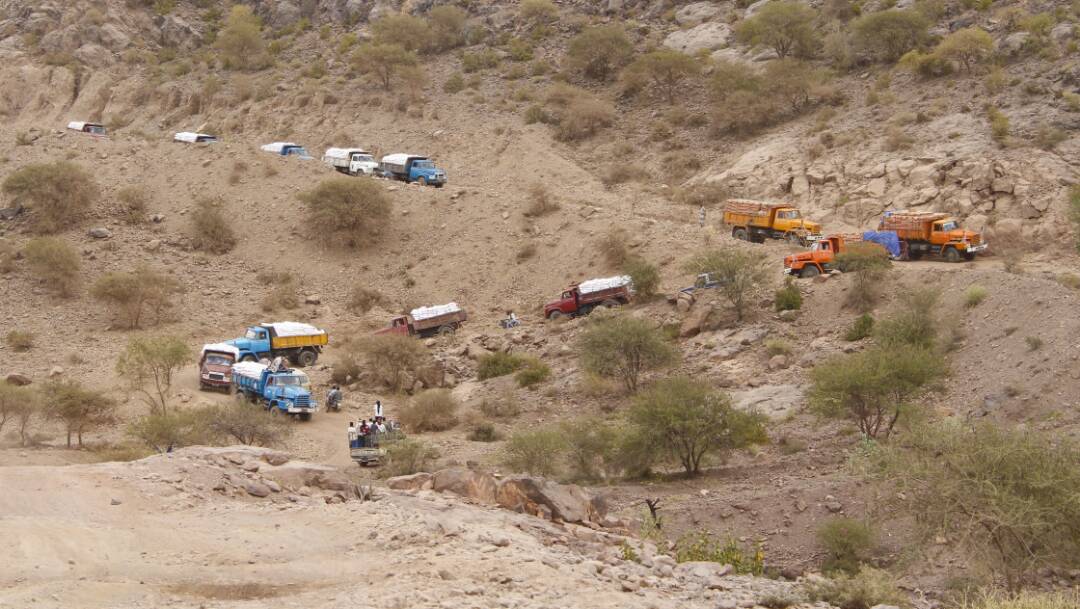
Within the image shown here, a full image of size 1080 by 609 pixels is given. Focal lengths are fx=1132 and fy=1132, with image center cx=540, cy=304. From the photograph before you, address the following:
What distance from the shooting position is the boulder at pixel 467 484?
53.7ft

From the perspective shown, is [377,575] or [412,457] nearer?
[377,575]

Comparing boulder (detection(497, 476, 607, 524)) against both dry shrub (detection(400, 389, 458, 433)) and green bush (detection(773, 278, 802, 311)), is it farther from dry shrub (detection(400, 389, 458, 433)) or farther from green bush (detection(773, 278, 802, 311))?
green bush (detection(773, 278, 802, 311))

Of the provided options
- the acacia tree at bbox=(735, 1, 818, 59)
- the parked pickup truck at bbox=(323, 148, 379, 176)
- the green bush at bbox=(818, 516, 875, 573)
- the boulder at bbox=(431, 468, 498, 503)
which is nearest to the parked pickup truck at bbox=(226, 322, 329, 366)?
the parked pickup truck at bbox=(323, 148, 379, 176)

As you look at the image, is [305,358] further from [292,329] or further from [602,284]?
[602,284]

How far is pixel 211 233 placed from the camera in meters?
43.9

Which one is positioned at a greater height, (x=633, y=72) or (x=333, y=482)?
(x=333, y=482)

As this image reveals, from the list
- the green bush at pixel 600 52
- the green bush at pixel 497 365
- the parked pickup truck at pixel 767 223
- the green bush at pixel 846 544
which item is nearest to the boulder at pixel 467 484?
the green bush at pixel 846 544

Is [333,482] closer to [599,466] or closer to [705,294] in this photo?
[599,466]

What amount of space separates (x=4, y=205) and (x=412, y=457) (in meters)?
30.5

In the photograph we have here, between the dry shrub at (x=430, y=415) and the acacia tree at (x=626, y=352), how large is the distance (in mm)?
3896

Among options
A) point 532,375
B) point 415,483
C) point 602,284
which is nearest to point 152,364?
point 532,375

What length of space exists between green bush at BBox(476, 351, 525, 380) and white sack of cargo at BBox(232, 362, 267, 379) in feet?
20.6

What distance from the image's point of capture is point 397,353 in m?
33.5

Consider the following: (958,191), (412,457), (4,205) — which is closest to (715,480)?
(412,457)
